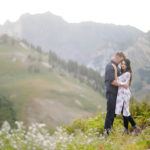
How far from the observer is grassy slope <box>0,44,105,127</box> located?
79188mm

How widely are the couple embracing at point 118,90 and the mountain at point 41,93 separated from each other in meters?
51.2

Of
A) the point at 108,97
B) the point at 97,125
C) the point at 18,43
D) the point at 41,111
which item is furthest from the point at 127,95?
the point at 18,43

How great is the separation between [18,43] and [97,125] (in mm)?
197663

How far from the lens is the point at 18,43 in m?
194

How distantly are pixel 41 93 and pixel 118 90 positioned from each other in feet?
309

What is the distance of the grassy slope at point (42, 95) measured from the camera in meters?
79.2

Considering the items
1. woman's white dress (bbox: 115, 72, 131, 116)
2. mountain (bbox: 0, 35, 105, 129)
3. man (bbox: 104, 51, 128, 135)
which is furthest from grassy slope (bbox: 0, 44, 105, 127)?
woman's white dress (bbox: 115, 72, 131, 116)

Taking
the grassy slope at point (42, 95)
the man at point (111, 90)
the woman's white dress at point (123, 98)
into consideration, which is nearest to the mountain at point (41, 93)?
the grassy slope at point (42, 95)

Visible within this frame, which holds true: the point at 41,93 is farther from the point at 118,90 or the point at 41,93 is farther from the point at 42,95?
the point at 118,90

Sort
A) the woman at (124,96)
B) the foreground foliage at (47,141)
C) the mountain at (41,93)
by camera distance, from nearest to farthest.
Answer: the foreground foliage at (47,141)
the woman at (124,96)
the mountain at (41,93)

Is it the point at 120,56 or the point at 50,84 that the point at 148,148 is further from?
the point at 50,84

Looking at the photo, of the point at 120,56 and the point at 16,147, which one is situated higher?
the point at 120,56

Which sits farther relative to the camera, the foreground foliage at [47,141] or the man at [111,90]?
the man at [111,90]

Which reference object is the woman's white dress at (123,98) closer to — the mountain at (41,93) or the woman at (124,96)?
the woman at (124,96)
